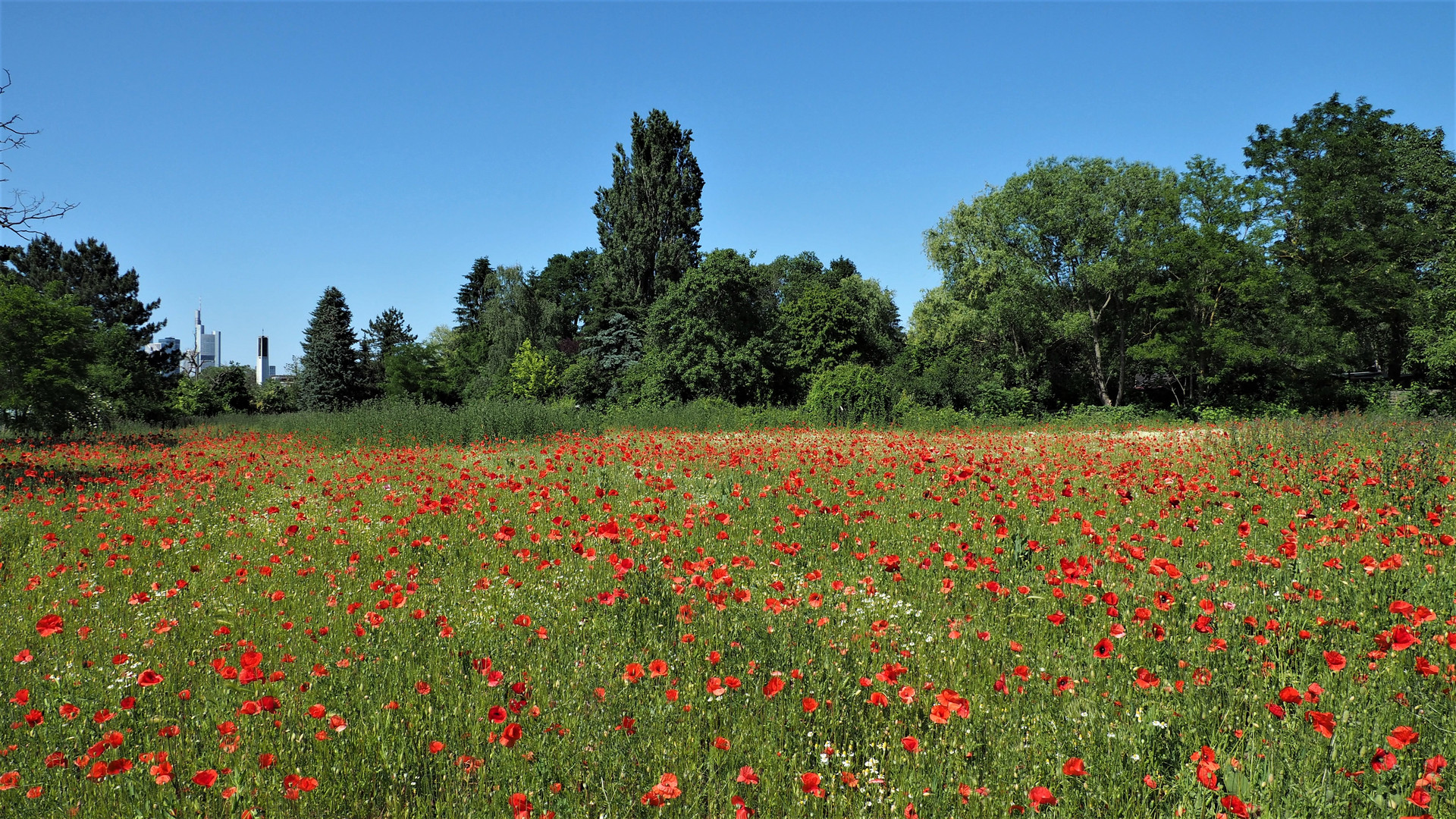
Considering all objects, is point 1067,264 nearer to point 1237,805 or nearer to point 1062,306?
point 1062,306

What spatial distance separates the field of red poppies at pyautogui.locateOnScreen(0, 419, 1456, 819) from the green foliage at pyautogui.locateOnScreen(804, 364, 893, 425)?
16.7 metres

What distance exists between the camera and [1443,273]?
70.2ft

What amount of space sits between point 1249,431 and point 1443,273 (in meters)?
18.5

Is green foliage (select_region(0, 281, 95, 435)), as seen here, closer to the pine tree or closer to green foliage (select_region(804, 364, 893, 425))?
green foliage (select_region(804, 364, 893, 425))

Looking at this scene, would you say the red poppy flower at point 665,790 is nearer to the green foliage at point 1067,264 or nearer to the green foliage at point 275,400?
the green foliage at point 1067,264

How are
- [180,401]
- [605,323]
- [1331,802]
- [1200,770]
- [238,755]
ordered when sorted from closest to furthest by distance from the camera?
[1200,770] → [1331,802] → [238,755] → [180,401] → [605,323]

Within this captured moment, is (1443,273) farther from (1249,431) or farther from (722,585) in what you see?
(722,585)

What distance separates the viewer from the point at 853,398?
24172 mm

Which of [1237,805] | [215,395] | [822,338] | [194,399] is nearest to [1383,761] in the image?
[1237,805]

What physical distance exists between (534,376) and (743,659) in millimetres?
37047

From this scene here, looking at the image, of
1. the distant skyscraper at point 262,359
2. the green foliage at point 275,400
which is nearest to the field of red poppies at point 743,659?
the green foliage at point 275,400

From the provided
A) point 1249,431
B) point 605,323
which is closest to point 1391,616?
point 1249,431

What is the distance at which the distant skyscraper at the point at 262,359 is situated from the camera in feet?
323

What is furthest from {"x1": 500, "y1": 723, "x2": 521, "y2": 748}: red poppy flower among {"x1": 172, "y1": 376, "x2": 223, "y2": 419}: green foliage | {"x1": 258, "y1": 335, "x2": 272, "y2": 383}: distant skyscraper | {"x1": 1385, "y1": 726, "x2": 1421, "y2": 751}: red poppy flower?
{"x1": 258, "y1": 335, "x2": 272, "y2": 383}: distant skyscraper
